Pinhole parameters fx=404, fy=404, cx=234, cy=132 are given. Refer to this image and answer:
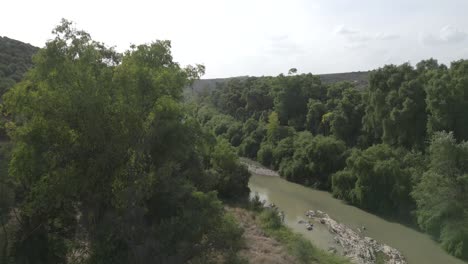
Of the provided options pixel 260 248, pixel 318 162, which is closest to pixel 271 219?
pixel 260 248

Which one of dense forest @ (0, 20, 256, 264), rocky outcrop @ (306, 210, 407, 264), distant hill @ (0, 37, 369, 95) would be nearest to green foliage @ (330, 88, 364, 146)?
distant hill @ (0, 37, 369, 95)

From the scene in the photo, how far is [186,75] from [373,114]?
2397 centimetres

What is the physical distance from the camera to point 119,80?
13109mm

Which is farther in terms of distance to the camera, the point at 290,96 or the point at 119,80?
the point at 290,96

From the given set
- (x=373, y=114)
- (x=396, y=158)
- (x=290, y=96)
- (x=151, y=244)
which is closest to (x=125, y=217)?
(x=151, y=244)

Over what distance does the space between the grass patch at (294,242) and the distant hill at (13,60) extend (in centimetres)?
1827

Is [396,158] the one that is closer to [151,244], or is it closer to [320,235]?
[320,235]

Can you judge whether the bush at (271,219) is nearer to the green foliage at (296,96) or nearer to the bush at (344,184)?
the bush at (344,184)

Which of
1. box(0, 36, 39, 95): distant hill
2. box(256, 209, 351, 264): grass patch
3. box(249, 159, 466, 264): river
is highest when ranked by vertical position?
box(0, 36, 39, 95): distant hill

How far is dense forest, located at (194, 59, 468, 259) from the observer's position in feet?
73.9

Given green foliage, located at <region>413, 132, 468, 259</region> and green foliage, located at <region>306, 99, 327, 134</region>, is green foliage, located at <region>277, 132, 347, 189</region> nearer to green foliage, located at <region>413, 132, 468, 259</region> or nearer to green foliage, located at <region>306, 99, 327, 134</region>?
green foliage, located at <region>306, 99, 327, 134</region>

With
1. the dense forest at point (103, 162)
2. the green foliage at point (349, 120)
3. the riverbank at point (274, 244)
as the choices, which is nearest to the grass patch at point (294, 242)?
the riverbank at point (274, 244)

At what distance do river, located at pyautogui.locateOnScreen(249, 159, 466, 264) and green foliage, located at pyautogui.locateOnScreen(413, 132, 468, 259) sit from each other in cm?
91

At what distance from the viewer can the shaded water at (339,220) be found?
21.9 meters
